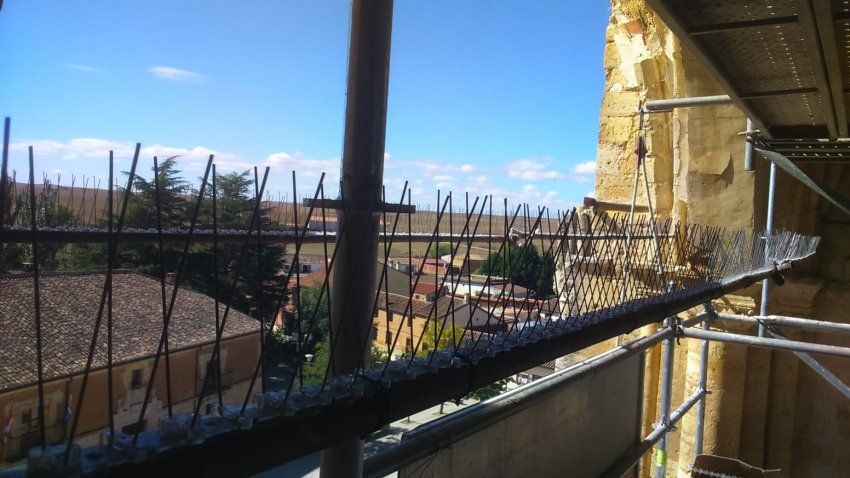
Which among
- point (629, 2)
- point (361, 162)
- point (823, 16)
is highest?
point (629, 2)

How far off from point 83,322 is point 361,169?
258 inches

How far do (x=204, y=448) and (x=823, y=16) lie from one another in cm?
285

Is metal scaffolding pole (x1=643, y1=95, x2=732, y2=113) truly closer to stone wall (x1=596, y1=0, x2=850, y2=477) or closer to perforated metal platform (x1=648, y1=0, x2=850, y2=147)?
stone wall (x1=596, y1=0, x2=850, y2=477)

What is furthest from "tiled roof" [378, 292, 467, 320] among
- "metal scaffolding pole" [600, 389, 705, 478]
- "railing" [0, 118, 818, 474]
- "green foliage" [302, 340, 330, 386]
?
"metal scaffolding pole" [600, 389, 705, 478]

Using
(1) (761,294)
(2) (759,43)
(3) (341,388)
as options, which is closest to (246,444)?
(3) (341,388)

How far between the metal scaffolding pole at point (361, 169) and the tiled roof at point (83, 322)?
3623mm

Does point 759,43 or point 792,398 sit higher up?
point 759,43

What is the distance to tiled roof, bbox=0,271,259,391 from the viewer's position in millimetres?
5680

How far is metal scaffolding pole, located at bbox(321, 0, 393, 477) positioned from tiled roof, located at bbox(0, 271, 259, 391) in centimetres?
362

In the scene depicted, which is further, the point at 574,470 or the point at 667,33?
the point at 667,33

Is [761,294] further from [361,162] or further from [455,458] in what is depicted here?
[361,162]

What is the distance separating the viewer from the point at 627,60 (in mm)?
8844

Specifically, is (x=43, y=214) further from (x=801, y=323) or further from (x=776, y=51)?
(x=801, y=323)

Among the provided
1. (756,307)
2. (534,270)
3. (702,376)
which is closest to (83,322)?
(534,270)
